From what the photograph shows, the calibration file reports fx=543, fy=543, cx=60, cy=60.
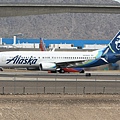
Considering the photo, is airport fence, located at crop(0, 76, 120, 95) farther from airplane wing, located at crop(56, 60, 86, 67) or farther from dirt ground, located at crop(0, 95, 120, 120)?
airplane wing, located at crop(56, 60, 86, 67)

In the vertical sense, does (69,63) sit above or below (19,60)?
below

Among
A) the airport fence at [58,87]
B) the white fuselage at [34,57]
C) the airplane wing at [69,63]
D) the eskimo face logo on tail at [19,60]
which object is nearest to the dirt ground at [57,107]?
the airport fence at [58,87]

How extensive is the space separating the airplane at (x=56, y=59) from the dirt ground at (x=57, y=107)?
34.0 metres

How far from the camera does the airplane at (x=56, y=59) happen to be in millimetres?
78875

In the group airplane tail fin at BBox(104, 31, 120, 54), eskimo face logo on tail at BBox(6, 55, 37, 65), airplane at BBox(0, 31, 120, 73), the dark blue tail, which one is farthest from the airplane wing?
the dark blue tail

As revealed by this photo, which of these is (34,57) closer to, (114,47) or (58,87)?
(114,47)

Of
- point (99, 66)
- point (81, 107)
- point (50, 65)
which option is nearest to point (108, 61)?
point (99, 66)

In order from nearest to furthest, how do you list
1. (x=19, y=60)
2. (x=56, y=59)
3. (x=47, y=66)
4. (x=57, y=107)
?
(x=57, y=107) → (x=19, y=60) → (x=47, y=66) → (x=56, y=59)

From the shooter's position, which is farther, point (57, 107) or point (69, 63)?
point (69, 63)

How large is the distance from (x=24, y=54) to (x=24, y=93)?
109 ft

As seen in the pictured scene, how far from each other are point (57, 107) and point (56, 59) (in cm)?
4067

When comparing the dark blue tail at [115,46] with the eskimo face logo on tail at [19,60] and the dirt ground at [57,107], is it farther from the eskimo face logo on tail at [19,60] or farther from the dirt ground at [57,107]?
the dirt ground at [57,107]

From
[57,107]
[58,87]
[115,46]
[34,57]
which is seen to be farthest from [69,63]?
[57,107]

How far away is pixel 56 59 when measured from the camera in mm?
81562
